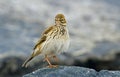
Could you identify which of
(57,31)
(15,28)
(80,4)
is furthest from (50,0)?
(57,31)

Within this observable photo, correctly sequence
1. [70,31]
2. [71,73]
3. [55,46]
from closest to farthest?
[71,73]
[55,46]
[70,31]

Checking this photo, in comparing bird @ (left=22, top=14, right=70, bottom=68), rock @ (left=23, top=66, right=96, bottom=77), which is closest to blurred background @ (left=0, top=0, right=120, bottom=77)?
bird @ (left=22, top=14, right=70, bottom=68)

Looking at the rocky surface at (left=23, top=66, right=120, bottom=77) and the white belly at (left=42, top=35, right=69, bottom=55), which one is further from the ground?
the white belly at (left=42, top=35, right=69, bottom=55)

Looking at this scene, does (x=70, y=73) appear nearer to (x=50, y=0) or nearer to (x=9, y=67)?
(x=9, y=67)

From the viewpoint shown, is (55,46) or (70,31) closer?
(55,46)

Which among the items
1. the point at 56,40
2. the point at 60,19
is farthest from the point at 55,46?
the point at 60,19

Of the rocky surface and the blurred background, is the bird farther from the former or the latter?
the blurred background

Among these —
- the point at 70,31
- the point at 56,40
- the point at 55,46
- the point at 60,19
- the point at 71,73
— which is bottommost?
the point at 70,31

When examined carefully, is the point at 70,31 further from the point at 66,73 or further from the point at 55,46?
the point at 66,73

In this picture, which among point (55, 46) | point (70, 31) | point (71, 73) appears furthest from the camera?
point (70, 31)

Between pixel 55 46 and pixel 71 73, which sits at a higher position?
pixel 55 46
